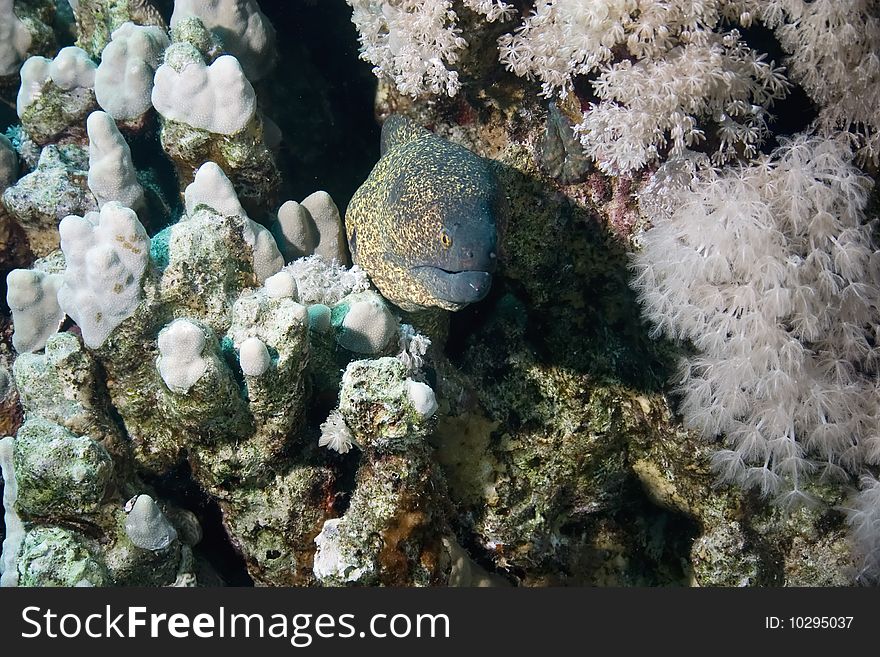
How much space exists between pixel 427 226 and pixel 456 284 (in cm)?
33

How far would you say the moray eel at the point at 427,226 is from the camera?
2.67 metres

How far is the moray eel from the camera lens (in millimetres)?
2670

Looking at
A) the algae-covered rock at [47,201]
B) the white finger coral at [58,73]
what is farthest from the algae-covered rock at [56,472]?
the white finger coral at [58,73]

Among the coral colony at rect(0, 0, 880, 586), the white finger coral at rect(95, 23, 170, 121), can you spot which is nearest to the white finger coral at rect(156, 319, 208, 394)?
the coral colony at rect(0, 0, 880, 586)

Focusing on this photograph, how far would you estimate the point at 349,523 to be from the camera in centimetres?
244

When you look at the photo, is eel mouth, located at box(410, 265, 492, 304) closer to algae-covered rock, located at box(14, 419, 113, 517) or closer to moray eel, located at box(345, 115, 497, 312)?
moray eel, located at box(345, 115, 497, 312)

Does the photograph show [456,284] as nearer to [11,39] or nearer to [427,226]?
[427,226]

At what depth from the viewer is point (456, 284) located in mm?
2676

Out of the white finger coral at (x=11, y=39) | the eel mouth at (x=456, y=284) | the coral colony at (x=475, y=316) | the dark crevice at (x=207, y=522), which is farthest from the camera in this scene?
the white finger coral at (x=11, y=39)

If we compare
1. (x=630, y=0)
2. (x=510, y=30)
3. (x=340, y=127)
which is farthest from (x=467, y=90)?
(x=340, y=127)

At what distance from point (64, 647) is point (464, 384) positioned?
208 cm

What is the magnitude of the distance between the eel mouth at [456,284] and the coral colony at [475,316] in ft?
0.05

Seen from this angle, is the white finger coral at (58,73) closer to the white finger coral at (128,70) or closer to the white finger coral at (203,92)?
the white finger coral at (128,70)

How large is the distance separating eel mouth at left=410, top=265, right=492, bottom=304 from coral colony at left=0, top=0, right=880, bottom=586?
2 cm
